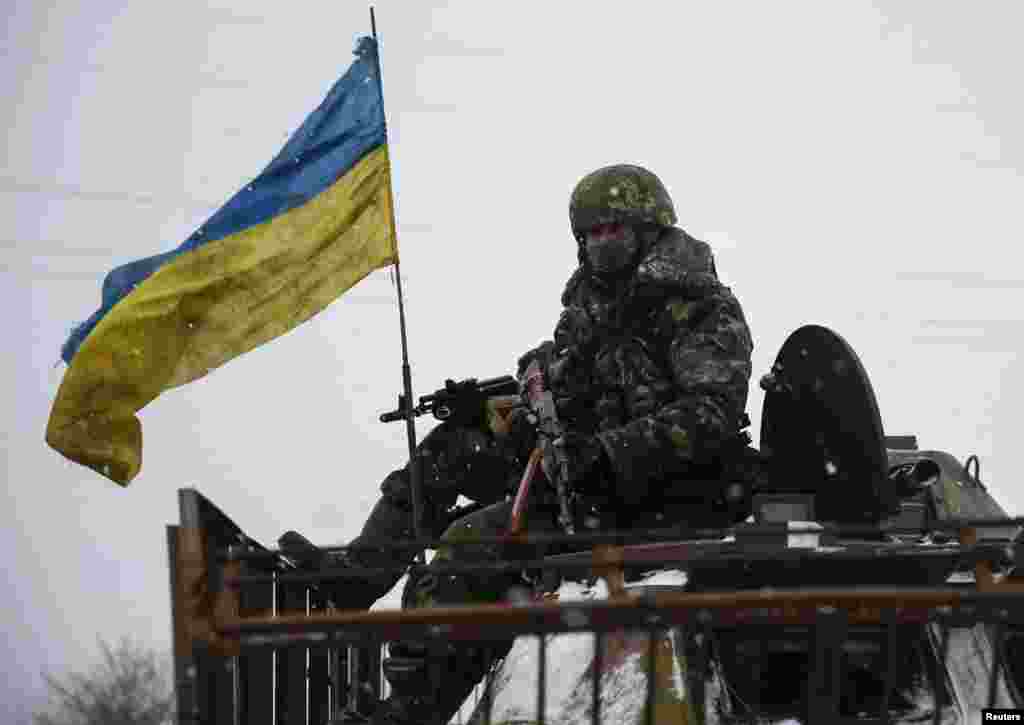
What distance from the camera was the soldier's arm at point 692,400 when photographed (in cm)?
727

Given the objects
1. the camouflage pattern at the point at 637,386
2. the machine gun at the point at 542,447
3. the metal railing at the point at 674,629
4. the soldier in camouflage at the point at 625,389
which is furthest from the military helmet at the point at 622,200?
the metal railing at the point at 674,629

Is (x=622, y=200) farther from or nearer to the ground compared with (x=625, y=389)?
farther from the ground

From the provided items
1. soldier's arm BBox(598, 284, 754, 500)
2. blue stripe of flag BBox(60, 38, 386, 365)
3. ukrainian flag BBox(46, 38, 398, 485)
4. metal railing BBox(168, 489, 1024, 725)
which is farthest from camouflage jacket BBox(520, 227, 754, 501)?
blue stripe of flag BBox(60, 38, 386, 365)

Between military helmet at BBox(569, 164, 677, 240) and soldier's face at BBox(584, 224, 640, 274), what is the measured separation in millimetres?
34

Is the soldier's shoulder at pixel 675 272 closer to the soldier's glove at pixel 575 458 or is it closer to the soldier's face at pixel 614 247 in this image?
the soldier's face at pixel 614 247

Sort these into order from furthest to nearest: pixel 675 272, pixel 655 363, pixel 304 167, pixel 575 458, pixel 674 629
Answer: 1. pixel 304 167
2. pixel 655 363
3. pixel 675 272
4. pixel 575 458
5. pixel 674 629

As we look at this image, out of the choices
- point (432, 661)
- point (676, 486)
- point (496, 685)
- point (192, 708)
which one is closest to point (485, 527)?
point (676, 486)

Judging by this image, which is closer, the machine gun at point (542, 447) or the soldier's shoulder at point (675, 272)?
the machine gun at point (542, 447)

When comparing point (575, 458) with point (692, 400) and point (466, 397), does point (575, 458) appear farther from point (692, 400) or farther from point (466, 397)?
point (466, 397)

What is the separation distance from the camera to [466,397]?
9.15 metres

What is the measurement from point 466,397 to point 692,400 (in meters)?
1.97

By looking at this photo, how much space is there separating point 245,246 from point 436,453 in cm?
134

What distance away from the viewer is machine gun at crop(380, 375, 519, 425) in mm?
9078

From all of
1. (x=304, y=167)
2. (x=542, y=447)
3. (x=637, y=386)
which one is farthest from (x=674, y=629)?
(x=304, y=167)
